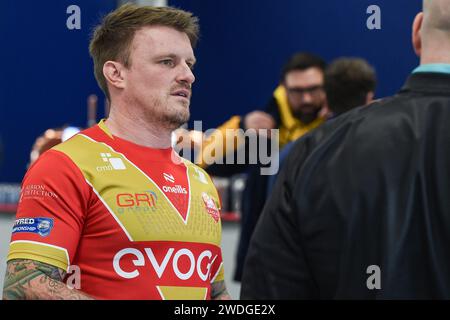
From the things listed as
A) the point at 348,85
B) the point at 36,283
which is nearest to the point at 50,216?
the point at 36,283

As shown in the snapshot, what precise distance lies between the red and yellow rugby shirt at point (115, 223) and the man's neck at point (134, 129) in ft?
0.06

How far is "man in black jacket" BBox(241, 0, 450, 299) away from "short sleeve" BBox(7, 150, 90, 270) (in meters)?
0.69

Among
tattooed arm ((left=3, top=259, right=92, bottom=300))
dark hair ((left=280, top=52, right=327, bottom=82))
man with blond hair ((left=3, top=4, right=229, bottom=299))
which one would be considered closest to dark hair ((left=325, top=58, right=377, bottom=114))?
dark hair ((left=280, top=52, right=327, bottom=82))

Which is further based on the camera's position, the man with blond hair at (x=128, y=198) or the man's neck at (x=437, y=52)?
the man with blond hair at (x=128, y=198)

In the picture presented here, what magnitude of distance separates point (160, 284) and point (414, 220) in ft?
3.09

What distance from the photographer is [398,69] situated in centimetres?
754

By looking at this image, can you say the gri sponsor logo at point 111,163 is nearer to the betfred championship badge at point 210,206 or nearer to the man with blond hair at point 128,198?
the man with blond hair at point 128,198

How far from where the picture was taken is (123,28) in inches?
102

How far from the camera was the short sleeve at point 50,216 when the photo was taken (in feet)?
7.36

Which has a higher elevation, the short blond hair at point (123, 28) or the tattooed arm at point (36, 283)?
the short blond hair at point (123, 28)

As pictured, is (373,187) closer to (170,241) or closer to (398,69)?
(170,241)

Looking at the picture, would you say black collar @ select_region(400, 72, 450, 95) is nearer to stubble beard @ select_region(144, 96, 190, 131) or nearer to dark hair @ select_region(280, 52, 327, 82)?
stubble beard @ select_region(144, 96, 190, 131)

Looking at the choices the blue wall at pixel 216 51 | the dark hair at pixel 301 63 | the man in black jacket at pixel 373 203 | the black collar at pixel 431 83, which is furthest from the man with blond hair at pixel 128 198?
the blue wall at pixel 216 51

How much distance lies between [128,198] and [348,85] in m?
2.01
